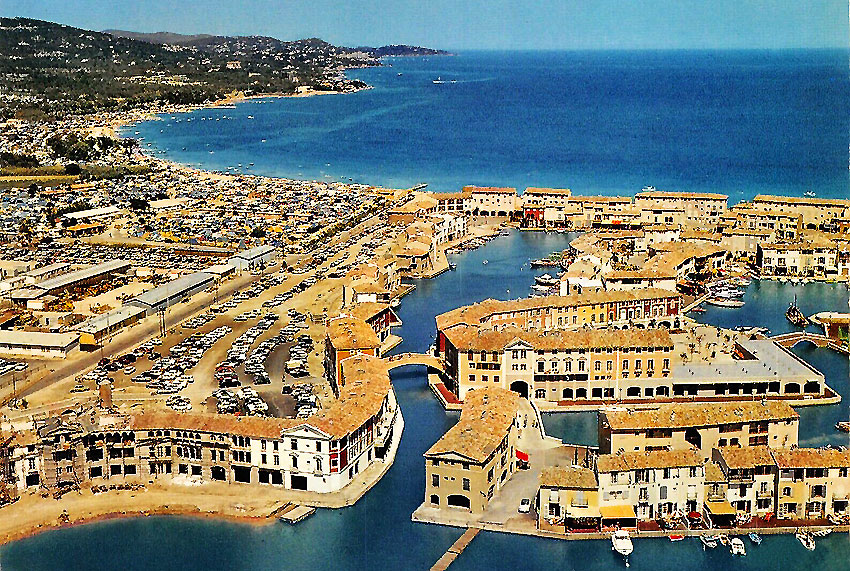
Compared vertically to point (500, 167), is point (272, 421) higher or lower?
higher

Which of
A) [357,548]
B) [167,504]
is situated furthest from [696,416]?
[167,504]

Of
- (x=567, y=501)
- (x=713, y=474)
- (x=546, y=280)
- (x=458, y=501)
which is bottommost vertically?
(x=546, y=280)

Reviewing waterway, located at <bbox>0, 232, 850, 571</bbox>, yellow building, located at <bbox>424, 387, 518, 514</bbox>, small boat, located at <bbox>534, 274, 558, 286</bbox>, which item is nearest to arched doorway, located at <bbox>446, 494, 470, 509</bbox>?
yellow building, located at <bbox>424, 387, 518, 514</bbox>

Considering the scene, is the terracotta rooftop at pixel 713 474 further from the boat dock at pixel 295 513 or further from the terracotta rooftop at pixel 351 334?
the terracotta rooftop at pixel 351 334

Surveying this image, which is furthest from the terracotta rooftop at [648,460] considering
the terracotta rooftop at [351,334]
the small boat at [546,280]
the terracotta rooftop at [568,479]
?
the small boat at [546,280]

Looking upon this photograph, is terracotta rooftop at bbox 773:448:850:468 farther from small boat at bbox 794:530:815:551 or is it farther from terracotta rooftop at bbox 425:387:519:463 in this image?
terracotta rooftop at bbox 425:387:519:463

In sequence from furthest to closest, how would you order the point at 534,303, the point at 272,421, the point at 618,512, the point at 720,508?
the point at 534,303 < the point at 272,421 < the point at 720,508 < the point at 618,512

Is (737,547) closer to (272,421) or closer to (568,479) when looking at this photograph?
(568,479)

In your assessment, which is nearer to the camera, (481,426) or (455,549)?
(455,549)
